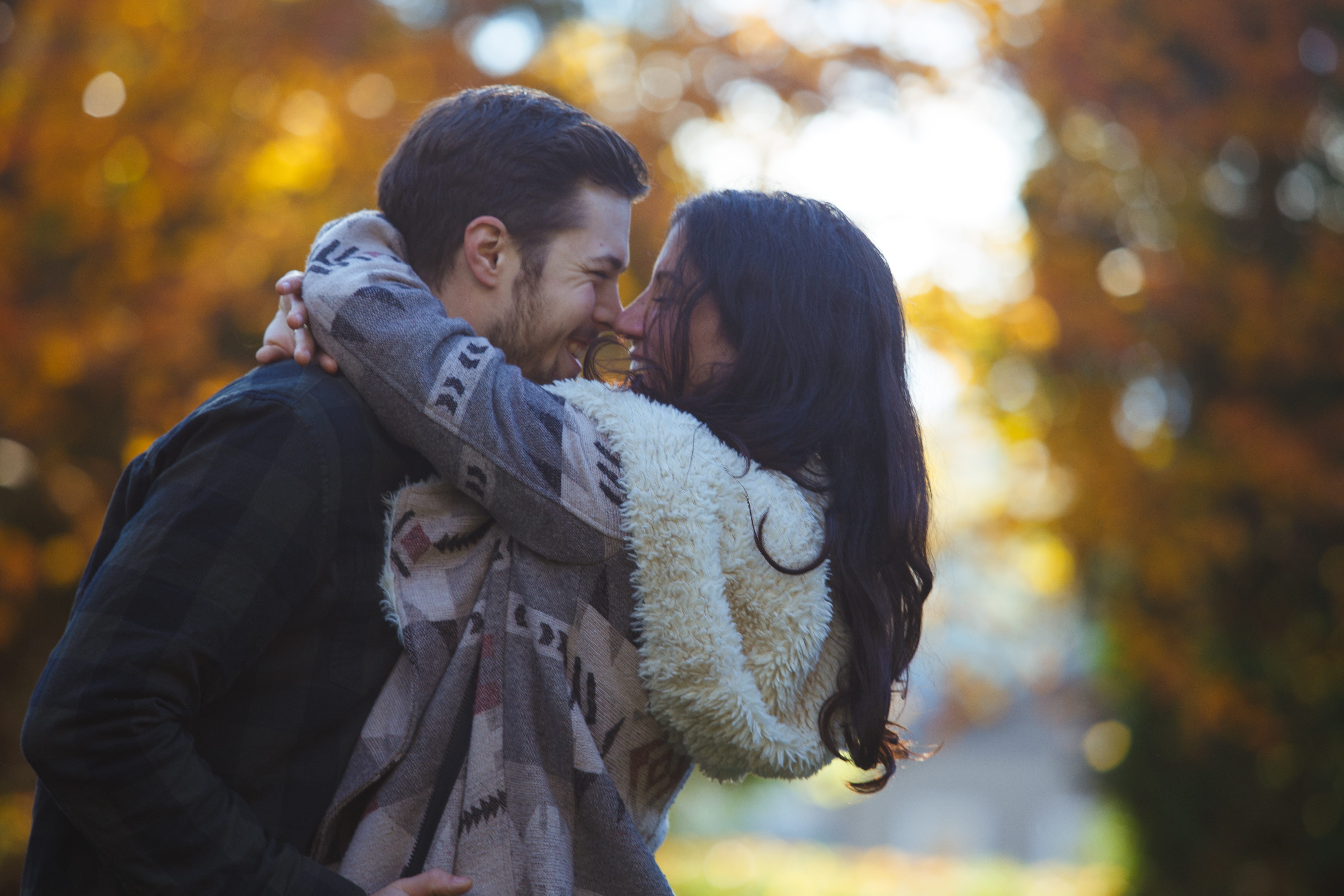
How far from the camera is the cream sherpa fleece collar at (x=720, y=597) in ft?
5.04

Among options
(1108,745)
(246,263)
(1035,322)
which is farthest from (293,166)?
(1108,745)

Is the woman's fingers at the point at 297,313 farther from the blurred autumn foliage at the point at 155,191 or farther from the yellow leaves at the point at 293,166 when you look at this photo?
the yellow leaves at the point at 293,166

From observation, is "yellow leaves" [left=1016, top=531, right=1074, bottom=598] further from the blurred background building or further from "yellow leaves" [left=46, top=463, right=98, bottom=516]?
"yellow leaves" [left=46, top=463, right=98, bottom=516]

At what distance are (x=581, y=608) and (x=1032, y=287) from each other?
18.7 ft

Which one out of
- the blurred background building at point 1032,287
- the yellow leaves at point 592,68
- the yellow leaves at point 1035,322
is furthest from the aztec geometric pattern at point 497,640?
the yellow leaves at point 1035,322

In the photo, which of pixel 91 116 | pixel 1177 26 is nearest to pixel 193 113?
pixel 91 116

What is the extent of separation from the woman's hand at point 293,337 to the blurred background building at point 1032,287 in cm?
352

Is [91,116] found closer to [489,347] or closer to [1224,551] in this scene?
[489,347]

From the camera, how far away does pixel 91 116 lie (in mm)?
4746

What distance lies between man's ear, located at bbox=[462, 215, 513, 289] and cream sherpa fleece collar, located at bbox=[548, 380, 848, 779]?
350 millimetres

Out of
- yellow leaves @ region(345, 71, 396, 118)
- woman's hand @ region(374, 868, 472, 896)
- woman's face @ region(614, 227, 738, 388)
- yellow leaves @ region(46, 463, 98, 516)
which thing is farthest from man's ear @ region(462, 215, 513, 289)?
yellow leaves @ region(46, 463, 98, 516)

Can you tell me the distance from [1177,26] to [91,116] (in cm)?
558

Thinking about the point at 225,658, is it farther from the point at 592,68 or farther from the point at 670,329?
the point at 592,68

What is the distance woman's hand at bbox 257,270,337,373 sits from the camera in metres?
1.58
